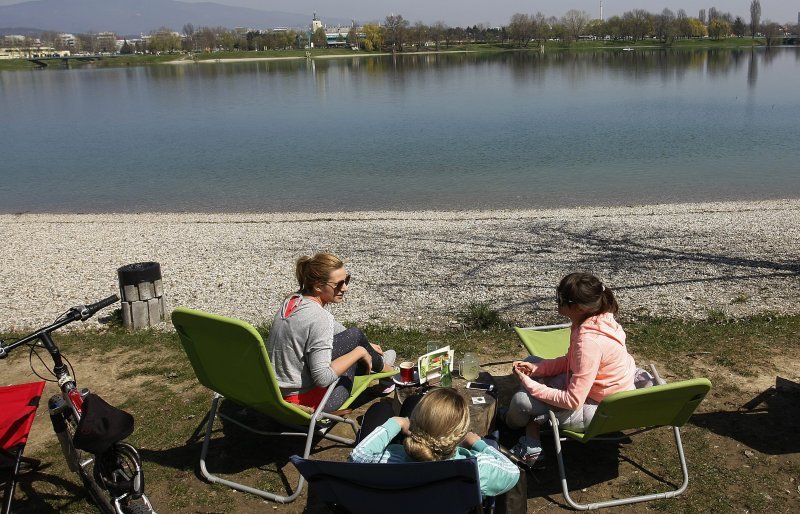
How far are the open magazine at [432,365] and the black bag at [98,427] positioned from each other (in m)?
1.82

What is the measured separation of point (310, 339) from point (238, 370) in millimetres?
451

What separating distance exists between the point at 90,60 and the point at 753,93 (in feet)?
468

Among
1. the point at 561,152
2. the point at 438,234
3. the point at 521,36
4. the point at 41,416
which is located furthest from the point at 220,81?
the point at 521,36

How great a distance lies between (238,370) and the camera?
4.06 meters

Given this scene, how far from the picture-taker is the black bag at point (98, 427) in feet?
10.6

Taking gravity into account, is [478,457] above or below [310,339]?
below

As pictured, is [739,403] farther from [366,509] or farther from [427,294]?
[427,294]

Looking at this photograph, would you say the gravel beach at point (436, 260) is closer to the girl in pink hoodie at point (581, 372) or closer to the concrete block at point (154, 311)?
the concrete block at point (154, 311)

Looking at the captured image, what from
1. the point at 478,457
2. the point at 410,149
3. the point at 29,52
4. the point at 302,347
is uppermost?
Result: the point at 29,52

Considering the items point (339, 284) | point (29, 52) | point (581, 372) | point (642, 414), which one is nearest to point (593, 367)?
point (581, 372)

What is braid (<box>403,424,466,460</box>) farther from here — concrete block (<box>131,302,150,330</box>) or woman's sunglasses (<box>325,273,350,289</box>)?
concrete block (<box>131,302,150,330</box>)

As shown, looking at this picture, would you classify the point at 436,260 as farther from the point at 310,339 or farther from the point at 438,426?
the point at 438,426

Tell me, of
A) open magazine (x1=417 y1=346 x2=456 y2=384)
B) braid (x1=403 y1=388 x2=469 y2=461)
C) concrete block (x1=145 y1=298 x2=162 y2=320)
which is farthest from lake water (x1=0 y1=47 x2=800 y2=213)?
braid (x1=403 y1=388 x2=469 y2=461)

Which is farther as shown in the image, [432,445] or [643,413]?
[643,413]
